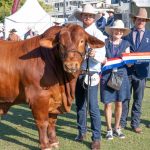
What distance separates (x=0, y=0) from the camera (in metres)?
44.8

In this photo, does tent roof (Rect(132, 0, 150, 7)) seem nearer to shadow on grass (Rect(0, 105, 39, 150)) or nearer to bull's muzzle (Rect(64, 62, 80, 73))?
shadow on grass (Rect(0, 105, 39, 150))

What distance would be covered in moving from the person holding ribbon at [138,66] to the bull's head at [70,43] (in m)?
1.59

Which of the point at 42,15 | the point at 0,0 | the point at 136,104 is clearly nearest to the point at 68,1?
the point at 0,0

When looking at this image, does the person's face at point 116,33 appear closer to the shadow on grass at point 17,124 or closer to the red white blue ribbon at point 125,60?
the red white blue ribbon at point 125,60

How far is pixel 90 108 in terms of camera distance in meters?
5.90

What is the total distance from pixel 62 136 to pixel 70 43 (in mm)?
2353

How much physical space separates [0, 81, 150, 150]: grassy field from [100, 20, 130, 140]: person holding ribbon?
367mm

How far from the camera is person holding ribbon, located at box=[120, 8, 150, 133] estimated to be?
6734 millimetres

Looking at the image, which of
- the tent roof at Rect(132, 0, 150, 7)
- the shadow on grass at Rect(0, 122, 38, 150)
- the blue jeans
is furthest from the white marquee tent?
the blue jeans

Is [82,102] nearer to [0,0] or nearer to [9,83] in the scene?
[9,83]

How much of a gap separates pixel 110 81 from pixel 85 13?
1.15 m

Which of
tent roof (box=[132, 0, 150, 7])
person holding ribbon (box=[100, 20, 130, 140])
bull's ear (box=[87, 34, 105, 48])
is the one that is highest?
tent roof (box=[132, 0, 150, 7])

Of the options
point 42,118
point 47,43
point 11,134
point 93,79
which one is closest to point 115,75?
point 93,79

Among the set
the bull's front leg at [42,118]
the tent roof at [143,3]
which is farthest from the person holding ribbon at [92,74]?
the tent roof at [143,3]
